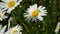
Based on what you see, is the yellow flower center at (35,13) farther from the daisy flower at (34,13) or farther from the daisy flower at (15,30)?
the daisy flower at (15,30)

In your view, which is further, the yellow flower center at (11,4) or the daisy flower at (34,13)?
the yellow flower center at (11,4)

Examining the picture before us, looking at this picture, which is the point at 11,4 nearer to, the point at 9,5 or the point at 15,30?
the point at 9,5

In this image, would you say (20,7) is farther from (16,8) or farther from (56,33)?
(56,33)

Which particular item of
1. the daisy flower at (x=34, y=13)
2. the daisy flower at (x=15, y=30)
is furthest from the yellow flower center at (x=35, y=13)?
the daisy flower at (x=15, y=30)

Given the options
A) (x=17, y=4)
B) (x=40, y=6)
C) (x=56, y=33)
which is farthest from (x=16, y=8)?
(x=56, y=33)

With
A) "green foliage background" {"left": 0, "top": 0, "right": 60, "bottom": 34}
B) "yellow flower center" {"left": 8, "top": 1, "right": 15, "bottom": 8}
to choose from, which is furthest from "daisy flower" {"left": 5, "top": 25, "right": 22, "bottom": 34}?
"yellow flower center" {"left": 8, "top": 1, "right": 15, "bottom": 8}

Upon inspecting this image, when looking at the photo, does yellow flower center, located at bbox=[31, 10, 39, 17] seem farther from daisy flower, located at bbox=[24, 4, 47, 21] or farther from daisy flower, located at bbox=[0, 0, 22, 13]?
daisy flower, located at bbox=[0, 0, 22, 13]
